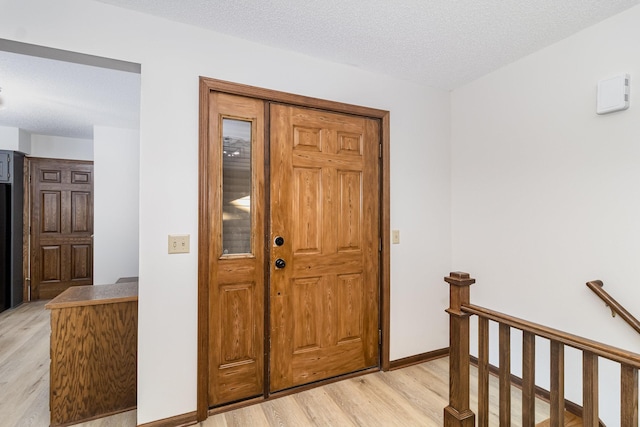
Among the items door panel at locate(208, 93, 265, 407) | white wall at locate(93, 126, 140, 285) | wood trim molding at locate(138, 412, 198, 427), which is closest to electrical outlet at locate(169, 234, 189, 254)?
door panel at locate(208, 93, 265, 407)

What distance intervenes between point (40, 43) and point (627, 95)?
10.7ft

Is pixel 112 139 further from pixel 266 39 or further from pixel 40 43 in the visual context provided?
pixel 266 39

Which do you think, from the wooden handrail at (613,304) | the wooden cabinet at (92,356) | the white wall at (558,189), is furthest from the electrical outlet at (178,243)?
the wooden handrail at (613,304)

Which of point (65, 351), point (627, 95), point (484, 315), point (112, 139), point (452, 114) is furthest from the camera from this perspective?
point (112, 139)

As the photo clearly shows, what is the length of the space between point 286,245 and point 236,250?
35cm

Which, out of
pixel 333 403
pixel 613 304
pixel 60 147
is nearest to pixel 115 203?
pixel 60 147

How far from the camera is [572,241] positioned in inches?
82.3

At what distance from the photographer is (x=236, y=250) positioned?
215 centimetres

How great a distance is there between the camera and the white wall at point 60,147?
461cm

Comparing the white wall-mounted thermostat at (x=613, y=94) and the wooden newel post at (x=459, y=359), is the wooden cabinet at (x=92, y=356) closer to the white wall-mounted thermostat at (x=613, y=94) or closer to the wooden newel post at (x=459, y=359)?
the wooden newel post at (x=459, y=359)

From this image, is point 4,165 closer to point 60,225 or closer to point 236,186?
point 60,225

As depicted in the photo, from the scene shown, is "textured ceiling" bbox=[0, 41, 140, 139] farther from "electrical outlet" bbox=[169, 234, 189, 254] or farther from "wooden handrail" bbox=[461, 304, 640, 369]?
"wooden handrail" bbox=[461, 304, 640, 369]

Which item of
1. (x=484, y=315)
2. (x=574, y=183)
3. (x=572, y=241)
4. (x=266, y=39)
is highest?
(x=266, y=39)

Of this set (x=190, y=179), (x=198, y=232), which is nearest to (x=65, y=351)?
(x=198, y=232)
